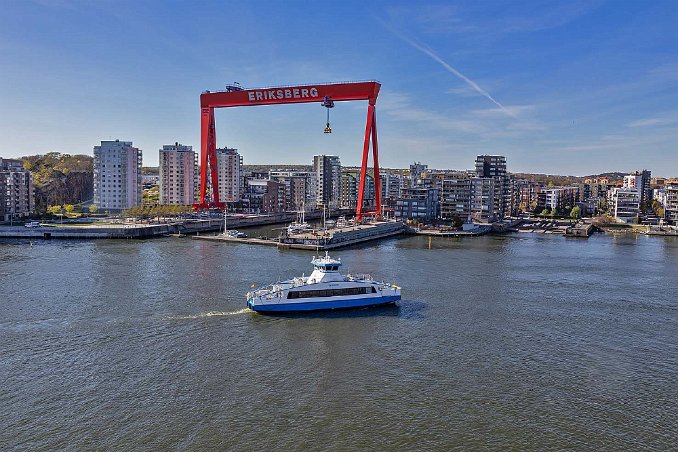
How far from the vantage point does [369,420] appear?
761cm

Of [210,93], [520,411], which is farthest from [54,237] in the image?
[520,411]

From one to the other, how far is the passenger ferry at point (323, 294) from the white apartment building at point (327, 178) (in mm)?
45161

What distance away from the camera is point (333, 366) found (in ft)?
31.4

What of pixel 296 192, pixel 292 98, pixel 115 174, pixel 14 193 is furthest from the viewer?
pixel 296 192

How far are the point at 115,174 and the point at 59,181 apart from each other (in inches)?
426

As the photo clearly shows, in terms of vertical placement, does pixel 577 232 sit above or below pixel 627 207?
below

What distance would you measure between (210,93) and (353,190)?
104 feet

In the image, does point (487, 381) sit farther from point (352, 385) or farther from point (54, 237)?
point (54, 237)

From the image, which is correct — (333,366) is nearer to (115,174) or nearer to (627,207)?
(115,174)

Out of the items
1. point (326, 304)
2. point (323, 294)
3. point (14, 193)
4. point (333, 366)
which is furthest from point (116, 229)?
point (333, 366)

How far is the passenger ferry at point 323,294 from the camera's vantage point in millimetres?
12664

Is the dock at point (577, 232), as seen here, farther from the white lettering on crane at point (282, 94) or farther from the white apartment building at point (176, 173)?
the white apartment building at point (176, 173)

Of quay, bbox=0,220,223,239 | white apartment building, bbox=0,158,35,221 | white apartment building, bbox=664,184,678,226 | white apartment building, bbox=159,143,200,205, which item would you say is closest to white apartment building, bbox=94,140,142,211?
white apartment building, bbox=159,143,200,205

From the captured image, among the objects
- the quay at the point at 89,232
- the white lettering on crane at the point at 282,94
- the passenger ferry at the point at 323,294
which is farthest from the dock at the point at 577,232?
the passenger ferry at the point at 323,294
